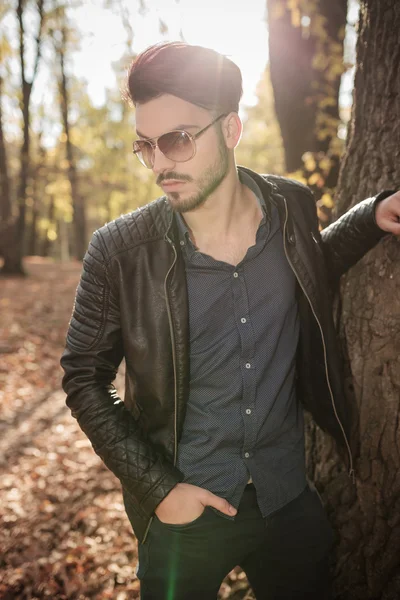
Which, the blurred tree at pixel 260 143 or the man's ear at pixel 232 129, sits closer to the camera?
the man's ear at pixel 232 129

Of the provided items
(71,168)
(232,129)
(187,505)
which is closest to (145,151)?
(232,129)

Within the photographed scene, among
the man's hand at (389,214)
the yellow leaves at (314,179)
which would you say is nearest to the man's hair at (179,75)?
the man's hand at (389,214)

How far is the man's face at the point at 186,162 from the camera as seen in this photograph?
87.4 inches

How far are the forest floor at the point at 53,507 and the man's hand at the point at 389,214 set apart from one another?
101 inches

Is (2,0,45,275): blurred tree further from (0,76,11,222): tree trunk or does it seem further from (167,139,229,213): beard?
(167,139,229,213): beard

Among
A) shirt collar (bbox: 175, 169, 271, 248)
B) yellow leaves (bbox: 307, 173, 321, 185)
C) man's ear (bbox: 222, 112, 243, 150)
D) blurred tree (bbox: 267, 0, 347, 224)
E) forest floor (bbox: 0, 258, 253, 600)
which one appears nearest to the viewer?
shirt collar (bbox: 175, 169, 271, 248)

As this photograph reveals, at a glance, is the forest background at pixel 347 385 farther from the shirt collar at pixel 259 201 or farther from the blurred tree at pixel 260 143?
the blurred tree at pixel 260 143

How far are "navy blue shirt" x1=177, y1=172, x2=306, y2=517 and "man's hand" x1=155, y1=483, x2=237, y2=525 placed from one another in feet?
0.38

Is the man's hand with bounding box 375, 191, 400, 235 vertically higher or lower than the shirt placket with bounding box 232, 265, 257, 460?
higher

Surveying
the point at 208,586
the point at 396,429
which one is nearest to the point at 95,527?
→ the point at 208,586

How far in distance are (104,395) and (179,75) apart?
61.8 inches

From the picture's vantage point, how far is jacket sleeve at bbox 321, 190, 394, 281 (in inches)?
88.1

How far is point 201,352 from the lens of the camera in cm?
222

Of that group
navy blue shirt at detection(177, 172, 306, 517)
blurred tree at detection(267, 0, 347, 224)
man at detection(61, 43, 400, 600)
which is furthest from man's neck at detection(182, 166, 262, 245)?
blurred tree at detection(267, 0, 347, 224)
